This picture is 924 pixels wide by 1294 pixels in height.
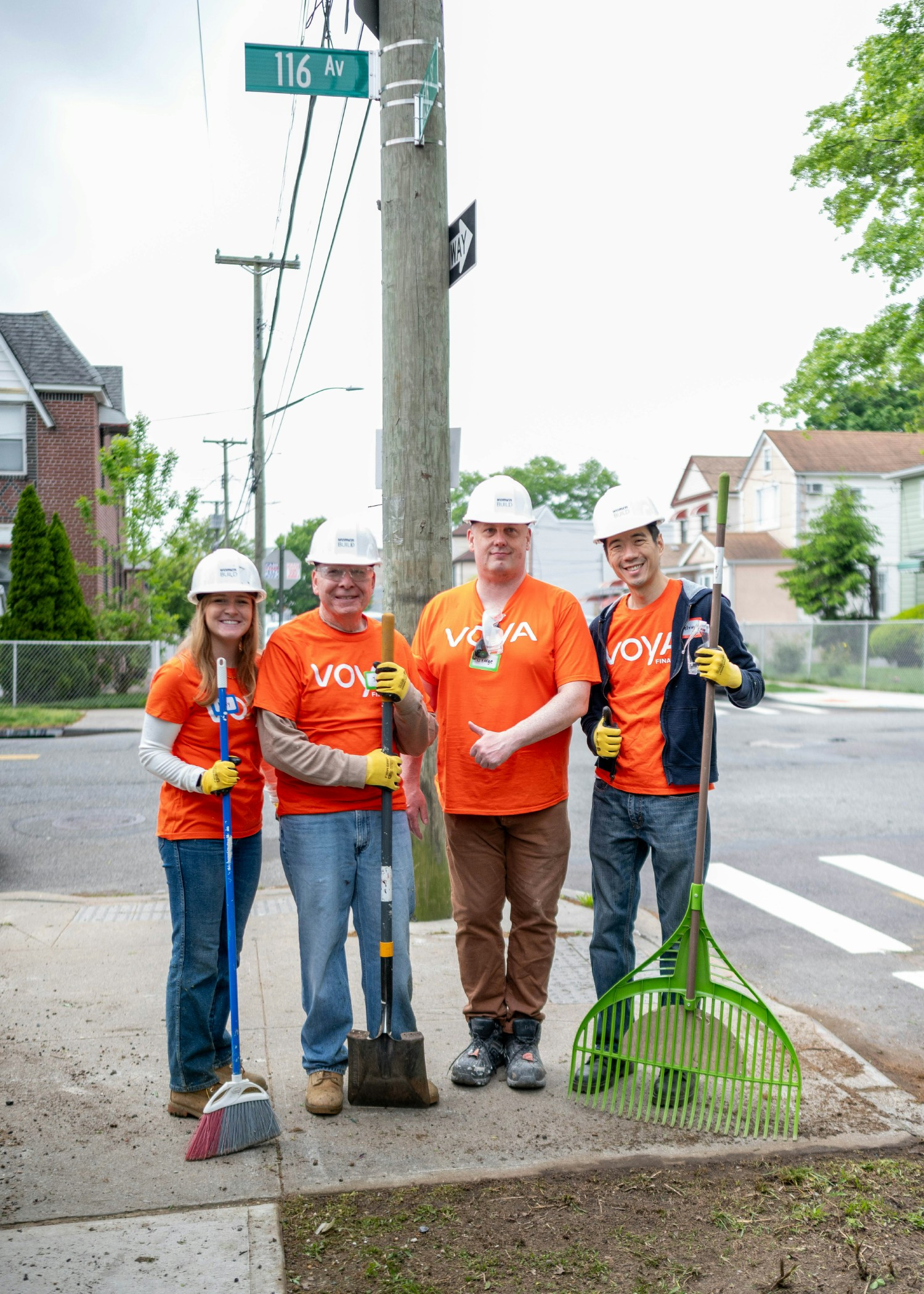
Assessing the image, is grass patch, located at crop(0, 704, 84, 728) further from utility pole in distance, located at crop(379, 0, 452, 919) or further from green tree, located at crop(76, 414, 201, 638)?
utility pole in distance, located at crop(379, 0, 452, 919)

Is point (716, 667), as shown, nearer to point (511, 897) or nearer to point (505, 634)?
point (505, 634)

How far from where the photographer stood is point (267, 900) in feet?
24.1

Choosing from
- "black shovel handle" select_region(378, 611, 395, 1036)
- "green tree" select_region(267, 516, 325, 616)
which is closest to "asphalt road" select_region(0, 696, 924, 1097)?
"black shovel handle" select_region(378, 611, 395, 1036)

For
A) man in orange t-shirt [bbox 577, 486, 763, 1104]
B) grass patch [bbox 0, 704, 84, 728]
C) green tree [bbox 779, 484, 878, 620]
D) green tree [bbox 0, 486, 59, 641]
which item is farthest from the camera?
green tree [bbox 779, 484, 878, 620]

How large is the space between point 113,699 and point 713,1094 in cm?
2103

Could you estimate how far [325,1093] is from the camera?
3.83 m

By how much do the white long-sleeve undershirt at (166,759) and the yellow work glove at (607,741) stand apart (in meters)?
1.42

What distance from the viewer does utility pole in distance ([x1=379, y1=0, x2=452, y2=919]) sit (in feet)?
19.3

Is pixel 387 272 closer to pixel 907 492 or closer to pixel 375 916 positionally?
pixel 375 916

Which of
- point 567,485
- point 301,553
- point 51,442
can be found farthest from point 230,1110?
point 301,553

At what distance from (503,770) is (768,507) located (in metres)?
43.2

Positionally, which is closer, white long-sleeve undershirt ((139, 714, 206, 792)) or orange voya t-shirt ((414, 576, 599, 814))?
white long-sleeve undershirt ((139, 714, 206, 792))

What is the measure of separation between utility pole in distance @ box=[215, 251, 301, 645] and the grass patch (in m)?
5.62

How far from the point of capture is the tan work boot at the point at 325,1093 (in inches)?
150
